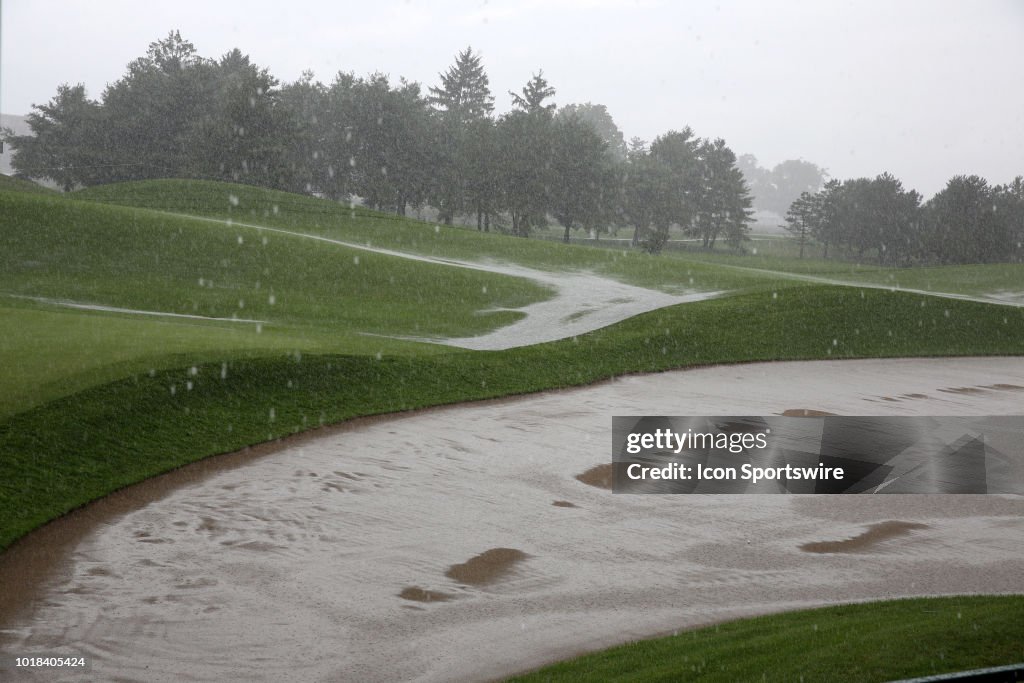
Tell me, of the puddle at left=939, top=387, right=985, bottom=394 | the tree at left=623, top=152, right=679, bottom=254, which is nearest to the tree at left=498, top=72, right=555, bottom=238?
the tree at left=623, top=152, right=679, bottom=254

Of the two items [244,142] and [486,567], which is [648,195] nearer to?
[244,142]

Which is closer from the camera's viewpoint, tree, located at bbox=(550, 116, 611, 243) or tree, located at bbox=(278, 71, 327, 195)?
tree, located at bbox=(278, 71, 327, 195)

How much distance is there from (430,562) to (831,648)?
175 inches

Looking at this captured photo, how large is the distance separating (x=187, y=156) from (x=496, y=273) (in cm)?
4939

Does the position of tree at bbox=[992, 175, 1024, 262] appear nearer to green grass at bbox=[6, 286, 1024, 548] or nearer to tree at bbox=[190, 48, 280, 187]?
green grass at bbox=[6, 286, 1024, 548]

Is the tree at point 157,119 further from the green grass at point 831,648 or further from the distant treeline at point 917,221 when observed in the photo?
the green grass at point 831,648

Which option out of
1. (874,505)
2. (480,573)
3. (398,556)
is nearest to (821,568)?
(874,505)

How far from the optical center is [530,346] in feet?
75.0

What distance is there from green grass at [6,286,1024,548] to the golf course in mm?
72

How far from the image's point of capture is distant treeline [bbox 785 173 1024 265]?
73.2 metres

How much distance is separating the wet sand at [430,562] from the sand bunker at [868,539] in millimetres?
42

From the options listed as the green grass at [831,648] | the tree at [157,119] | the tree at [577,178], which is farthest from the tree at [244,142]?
the green grass at [831,648]

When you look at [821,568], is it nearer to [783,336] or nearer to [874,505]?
[874,505]

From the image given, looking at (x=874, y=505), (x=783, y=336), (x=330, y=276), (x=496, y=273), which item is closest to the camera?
(x=874, y=505)
